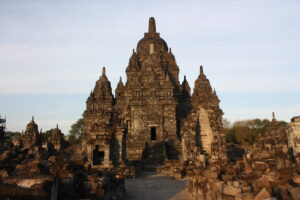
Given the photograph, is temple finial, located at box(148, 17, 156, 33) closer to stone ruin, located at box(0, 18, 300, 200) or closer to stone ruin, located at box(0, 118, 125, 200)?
stone ruin, located at box(0, 18, 300, 200)

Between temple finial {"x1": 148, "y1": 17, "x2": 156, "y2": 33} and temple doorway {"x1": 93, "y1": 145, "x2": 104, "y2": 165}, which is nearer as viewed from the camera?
temple doorway {"x1": 93, "y1": 145, "x2": 104, "y2": 165}

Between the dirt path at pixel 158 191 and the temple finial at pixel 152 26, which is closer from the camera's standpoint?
the dirt path at pixel 158 191

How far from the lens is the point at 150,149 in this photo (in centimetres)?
2192

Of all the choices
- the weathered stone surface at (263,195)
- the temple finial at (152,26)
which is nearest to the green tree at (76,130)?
the temple finial at (152,26)

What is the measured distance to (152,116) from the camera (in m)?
23.9

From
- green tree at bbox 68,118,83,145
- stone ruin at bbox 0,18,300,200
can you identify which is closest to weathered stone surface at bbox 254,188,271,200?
stone ruin at bbox 0,18,300,200

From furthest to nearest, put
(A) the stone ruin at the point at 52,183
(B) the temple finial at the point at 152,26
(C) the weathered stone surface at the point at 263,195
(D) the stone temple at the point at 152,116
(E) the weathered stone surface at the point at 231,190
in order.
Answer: (B) the temple finial at the point at 152,26, (D) the stone temple at the point at 152,116, (E) the weathered stone surface at the point at 231,190, (C) the weathered stone surface at the point at 263,195, (A) the stone ruin at the point at 52,183

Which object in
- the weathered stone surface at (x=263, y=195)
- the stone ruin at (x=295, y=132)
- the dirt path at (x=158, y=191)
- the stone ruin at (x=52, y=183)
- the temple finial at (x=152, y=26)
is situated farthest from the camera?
the temple finial at (x=152, y=26)

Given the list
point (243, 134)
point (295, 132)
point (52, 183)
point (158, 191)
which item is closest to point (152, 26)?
point (243, 134)

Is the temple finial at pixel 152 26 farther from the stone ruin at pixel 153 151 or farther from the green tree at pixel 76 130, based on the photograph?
the green tree at pixel 76 130

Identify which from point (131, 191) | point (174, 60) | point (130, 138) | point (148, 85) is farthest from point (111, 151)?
point (174, 60)

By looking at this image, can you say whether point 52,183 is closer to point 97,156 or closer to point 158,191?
point 158,191

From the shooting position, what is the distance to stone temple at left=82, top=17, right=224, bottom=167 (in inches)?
647

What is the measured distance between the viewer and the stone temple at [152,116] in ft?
53.9
